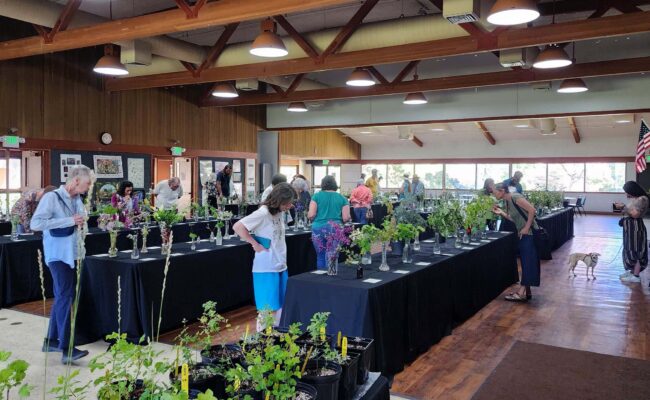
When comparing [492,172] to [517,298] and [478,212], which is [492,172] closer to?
[517,298]

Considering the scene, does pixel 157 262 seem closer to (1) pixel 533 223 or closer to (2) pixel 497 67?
(1) pixel 533 223

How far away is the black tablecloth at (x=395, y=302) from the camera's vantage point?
11.6 ft

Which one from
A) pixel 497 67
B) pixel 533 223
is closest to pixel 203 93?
pixel 497 67

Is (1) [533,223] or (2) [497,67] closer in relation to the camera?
(1) [533,223]

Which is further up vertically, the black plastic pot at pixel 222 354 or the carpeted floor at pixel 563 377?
the black plastic pot at pixel 222 354

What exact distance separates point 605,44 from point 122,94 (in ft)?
30.3

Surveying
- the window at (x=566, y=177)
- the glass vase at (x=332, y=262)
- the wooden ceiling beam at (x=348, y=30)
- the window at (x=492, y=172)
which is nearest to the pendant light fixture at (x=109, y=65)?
the wooden ceiling beam at (x=348, y=30)

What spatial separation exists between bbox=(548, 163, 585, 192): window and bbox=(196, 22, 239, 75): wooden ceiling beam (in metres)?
15.9

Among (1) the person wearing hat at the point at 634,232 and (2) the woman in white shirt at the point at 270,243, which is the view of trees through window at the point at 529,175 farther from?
(2) the woman in white shirt at the point at 270,243

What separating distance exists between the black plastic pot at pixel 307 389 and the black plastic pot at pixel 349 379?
0.62 ft

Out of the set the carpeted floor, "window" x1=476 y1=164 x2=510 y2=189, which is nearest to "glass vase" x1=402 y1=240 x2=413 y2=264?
the carpeted floor

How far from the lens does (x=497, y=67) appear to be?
10711mm

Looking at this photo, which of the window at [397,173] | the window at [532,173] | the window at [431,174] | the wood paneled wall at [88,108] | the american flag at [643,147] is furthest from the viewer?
the window at [397,173]

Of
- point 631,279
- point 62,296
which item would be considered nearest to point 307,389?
point 62,296
